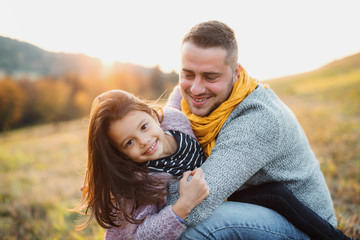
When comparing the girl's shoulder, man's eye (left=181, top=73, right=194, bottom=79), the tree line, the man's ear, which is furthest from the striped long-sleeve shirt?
the tree line

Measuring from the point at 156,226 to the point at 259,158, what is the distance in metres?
0.85

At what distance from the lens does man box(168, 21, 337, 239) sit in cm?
182

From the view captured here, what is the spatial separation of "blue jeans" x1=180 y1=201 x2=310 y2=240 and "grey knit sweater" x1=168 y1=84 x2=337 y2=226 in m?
0.07

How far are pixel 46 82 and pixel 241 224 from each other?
42.7m

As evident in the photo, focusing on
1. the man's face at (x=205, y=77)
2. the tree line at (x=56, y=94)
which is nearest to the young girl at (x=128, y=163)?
the man's face at (x=205, y=77)

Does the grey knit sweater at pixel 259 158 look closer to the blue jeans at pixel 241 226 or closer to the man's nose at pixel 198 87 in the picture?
the blue jeans at pixel 241 226

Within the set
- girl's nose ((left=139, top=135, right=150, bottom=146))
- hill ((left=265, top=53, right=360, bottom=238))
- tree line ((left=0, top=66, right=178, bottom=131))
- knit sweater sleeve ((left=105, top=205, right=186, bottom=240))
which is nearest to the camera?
knit sweater sleeve ((left=105, top=205, right=186, bottom=240))

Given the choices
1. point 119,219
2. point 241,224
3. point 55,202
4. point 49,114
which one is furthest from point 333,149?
point 49,114

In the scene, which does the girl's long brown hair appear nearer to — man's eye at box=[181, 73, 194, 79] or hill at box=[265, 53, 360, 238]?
man's eye at box=[181, 73, 194, 79]

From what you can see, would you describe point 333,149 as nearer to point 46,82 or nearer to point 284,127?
point 284,127

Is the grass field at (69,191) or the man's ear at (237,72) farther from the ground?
the man's ear at (237,72)

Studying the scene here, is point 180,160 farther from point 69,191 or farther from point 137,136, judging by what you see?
point 69,191

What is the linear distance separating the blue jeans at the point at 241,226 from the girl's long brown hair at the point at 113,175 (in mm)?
380

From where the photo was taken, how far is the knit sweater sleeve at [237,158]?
179 centimetres
